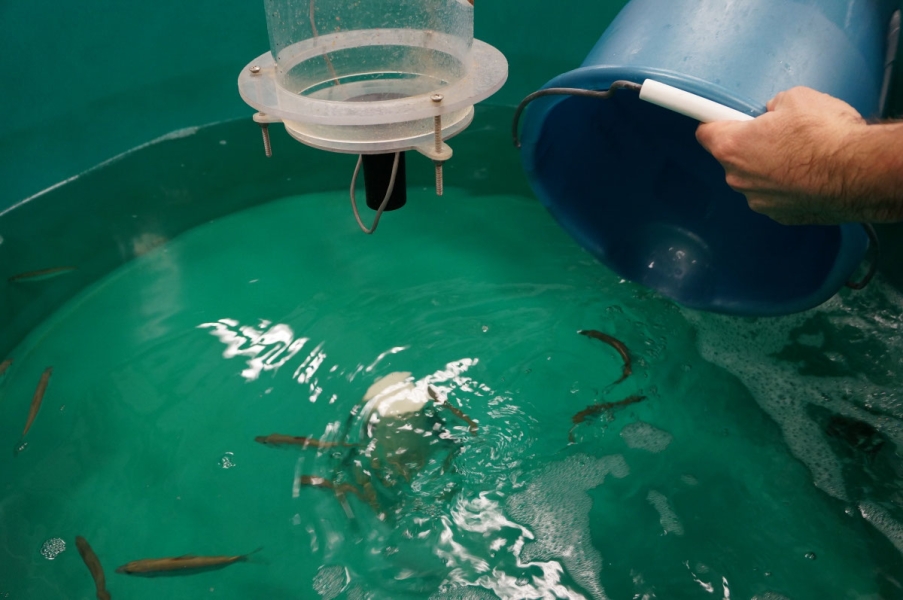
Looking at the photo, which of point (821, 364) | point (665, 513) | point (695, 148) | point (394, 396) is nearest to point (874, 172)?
point (695, 148)

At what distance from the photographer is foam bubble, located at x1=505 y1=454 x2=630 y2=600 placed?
1109mm

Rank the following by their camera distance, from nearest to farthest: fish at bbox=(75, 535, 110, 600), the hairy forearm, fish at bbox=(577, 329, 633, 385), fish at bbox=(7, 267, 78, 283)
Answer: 1. the hairy forearm
2. fish at bbox=(75, 535, 110, 600)
3. fish at bbox=(577, 329, 633, 385)
4. fish at bbox=(7, 267, 78, 283)

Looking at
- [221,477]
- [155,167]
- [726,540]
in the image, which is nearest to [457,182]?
[155,167]

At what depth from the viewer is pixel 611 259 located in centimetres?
129

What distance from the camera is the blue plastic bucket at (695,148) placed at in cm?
94

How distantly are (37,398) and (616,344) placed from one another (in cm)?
124

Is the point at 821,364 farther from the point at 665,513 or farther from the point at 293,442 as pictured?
the point at 293,442

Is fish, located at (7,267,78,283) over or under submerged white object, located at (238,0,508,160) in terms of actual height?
under

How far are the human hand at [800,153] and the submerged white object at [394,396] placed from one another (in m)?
0.76

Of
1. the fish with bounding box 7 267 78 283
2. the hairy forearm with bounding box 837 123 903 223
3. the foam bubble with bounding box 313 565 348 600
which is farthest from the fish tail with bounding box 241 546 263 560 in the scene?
the hairy forearm with bounding box 837 123 903 223

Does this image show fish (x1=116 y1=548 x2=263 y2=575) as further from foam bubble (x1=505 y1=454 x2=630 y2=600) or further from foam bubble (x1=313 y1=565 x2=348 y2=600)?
foam bubble (x1=505 y1=454 x2=630 y2=600)

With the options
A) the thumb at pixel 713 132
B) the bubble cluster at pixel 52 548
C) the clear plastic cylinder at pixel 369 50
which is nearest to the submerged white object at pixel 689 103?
the thumb at pixel 713 132

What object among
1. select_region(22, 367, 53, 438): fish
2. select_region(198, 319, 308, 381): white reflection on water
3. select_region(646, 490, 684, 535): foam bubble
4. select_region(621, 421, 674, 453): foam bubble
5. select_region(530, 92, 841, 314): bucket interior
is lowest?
select_region(646, 490, 684, 535): foam bubble

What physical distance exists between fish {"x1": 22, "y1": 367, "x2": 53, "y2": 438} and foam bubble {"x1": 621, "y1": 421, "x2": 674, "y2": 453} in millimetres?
1195
